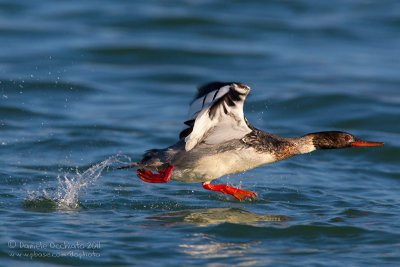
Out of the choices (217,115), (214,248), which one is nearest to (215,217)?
(214,248)

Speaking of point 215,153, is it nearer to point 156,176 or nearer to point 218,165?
point 218,165

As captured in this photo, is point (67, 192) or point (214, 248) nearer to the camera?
point (214, 248)

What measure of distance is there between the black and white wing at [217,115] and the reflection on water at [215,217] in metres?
0.71

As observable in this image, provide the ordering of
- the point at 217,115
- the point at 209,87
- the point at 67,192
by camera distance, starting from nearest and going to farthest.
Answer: the point at 209,87, the point at 217,115, the point at 67,192

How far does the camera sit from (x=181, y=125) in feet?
51.8

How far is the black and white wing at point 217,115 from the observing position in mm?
9234

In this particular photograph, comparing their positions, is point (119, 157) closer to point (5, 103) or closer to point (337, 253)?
point (5, 103)

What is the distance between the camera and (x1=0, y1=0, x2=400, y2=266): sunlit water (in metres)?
9.49

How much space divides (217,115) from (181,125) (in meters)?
6.00

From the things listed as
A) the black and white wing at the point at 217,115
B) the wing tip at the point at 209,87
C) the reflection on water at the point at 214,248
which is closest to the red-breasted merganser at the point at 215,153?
the black and white wing at the point at 217,115

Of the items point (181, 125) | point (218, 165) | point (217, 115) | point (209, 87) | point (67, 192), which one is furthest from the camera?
point (181, 125)

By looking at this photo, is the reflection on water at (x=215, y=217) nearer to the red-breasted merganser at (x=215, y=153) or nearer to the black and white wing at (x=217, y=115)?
the red-breasted merganser at (x=215, y=153)

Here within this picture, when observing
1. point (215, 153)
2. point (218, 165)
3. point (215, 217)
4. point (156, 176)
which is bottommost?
point (215, 217)

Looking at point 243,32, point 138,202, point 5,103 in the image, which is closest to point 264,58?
point 243,32
